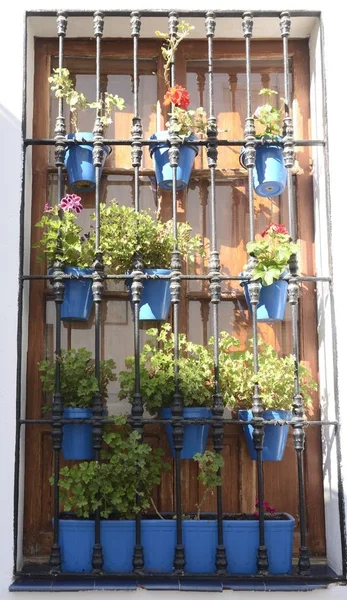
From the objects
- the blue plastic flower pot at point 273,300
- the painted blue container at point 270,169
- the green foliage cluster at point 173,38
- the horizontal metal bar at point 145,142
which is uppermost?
the green foliage cluster at point 173,38

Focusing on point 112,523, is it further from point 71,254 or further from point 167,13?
point 167,13

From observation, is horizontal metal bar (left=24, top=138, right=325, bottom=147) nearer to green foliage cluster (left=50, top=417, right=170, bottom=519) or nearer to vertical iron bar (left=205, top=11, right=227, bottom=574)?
vertical iron bar (left=205, top=11, right=227, bottom=574)

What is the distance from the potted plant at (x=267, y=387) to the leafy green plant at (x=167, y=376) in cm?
10

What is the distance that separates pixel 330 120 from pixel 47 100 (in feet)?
4.88

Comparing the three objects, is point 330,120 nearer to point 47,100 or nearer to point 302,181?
point 302,181

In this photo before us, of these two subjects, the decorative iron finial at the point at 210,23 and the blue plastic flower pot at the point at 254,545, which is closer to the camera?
the blue plastic flower pot at the point at 254,545

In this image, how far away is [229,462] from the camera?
3928 millimetres

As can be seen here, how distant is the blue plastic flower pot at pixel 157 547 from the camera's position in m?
3.55

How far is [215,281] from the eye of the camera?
3779 mm

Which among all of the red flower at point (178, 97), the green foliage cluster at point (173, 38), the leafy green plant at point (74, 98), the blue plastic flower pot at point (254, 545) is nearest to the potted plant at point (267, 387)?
the blue plastic flower pot at point (254, 545)

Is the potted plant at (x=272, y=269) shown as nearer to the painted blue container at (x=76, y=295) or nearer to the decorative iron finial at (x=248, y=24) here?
the painted blue container at (x=76, y=295)

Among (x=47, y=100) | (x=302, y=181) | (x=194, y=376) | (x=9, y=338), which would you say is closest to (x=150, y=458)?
(x=194, y=376)

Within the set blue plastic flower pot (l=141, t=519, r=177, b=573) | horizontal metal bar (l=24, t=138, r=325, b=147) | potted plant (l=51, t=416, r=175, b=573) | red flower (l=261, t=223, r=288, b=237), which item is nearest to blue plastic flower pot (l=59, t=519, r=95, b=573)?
potted plant (l=51, t=416, r=175, b=573)

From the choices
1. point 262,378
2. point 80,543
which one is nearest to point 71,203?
point 262,378
